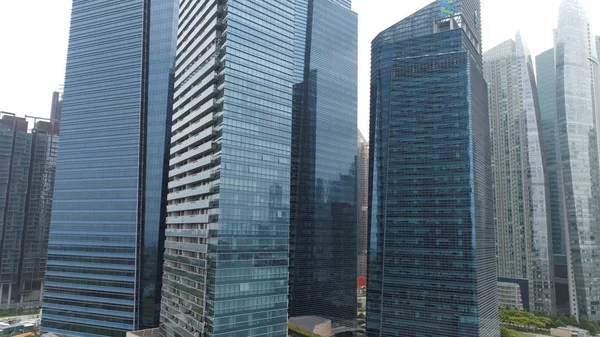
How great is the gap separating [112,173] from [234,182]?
72.0 m

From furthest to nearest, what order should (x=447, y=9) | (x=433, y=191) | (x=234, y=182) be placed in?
(x=447, y=9) → (x=433, y=191) → (x=234, y=182)

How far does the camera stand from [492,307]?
448 feet

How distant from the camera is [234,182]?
83.6 metres

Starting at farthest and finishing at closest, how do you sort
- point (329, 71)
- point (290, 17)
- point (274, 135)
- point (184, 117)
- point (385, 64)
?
point (329, 71) → point (385, 64) → point (184, 117) → point (290, 17) → point (274, 135)

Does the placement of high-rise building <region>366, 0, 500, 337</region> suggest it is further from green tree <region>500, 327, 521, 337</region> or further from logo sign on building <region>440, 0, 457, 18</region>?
→ green tree <region>500, 327, 521, 337</region>

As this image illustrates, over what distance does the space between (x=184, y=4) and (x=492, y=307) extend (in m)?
121

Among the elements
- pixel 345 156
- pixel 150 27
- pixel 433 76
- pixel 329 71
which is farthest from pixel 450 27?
pixel 150 27

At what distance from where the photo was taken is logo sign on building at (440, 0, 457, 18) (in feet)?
498

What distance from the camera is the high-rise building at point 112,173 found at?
434ft

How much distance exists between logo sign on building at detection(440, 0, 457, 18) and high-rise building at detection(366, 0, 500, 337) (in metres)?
0.32

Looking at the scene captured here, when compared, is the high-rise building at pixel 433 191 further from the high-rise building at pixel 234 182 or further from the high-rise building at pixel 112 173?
the high-rise building at pixel 112 173

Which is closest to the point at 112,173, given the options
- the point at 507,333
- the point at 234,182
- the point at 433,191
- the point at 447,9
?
Answer: the point at 234,182

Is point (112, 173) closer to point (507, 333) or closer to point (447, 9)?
point (447, 9)

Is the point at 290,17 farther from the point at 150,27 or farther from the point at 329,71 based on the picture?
the point at 329,71
